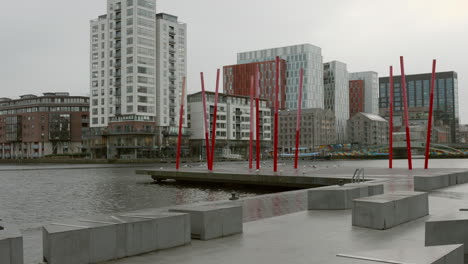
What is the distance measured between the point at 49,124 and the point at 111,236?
14567 cm

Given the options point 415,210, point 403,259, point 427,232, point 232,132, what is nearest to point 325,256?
point 427,232

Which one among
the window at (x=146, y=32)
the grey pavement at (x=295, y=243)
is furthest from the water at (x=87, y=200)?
the window at (x=146, y=32)

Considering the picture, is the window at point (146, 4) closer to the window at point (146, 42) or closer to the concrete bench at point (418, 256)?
the window at point (146, 42)

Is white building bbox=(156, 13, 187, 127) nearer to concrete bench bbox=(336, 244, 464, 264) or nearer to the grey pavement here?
the grey pavement

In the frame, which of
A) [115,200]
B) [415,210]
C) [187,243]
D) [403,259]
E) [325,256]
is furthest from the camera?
[115,200]

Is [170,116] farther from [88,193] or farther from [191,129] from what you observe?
[88,193]

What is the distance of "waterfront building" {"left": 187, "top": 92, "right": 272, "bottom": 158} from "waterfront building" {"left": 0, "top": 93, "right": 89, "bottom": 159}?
35.4 m

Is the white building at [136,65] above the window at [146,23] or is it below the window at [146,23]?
below

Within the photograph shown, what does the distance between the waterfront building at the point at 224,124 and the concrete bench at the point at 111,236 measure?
120294mm

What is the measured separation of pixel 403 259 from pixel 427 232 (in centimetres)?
251

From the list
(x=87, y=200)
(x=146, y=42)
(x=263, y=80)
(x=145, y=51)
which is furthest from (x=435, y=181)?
(x=263, y=80)

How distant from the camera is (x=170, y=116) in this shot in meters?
121

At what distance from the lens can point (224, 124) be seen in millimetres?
137625

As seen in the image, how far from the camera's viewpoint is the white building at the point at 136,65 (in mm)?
111375
